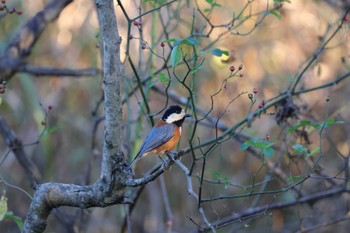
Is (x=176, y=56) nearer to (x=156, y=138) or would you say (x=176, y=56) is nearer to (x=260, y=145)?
(x=260, y=145)

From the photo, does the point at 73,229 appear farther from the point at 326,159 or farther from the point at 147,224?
the point at 326,159

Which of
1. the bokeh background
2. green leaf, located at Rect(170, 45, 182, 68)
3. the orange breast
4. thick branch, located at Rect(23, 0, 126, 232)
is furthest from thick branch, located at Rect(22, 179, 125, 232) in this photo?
the bokeh background

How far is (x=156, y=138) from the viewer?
455cm

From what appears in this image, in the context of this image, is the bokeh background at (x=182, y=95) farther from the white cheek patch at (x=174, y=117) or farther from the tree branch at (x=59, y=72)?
the white cheek patch at (x=174, y=117)

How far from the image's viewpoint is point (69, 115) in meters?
8.25

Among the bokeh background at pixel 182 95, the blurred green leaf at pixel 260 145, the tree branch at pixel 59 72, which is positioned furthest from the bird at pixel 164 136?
the bokeh background at pixel 182 95

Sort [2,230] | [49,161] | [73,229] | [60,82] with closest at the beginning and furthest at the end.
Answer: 1. [73,229]
2. [49,161]
3. [2,230]
4. [60,82]

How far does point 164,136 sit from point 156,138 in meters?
0.08

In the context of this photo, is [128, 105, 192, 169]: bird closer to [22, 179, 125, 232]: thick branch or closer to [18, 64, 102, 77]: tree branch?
[22, 179, 125, 232]: thick branch

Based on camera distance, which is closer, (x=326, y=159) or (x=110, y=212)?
(x=326, y=159)

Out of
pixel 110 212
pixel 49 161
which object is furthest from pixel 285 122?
pixel 110 212

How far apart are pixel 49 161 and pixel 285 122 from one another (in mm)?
3052

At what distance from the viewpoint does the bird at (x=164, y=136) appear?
4.52m

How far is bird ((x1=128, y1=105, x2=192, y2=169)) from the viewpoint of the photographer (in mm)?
4520
